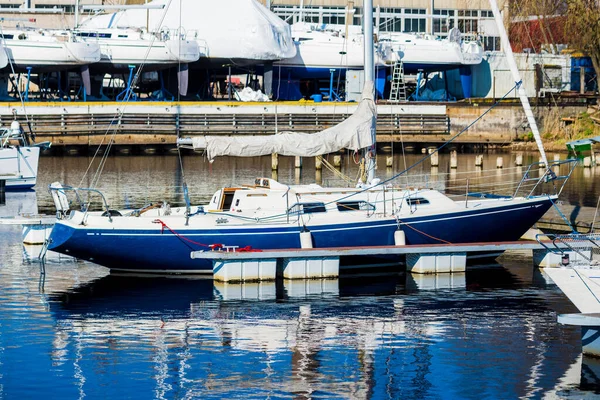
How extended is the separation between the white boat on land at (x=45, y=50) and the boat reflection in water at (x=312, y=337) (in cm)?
4036

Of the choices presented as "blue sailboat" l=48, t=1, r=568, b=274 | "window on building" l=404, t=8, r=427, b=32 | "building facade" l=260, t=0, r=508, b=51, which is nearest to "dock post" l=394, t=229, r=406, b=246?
"blue sailboat" l=48, t=1, r=568, b=274

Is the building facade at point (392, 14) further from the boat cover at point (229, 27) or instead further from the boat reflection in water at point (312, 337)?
the boat reflection in water at point (312, 337)

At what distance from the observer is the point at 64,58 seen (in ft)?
221

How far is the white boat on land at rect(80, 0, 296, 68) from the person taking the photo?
71.7m

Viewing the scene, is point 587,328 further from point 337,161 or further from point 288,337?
point 337,161

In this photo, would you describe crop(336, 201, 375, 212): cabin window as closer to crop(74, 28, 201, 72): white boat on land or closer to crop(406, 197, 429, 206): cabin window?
crop(406, 197, 429, 206): cabin window

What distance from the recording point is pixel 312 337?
23.0 meters

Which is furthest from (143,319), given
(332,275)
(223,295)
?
(332,275)

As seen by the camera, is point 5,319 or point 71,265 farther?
point 71,265

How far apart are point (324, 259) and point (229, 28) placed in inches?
1784

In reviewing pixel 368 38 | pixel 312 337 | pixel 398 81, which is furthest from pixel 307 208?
pixel 398 81

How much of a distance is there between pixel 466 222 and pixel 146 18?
4772 cm

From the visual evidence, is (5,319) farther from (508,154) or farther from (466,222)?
(508,154)

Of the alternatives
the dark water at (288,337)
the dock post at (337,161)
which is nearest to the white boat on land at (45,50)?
the dock post at (337,161)
